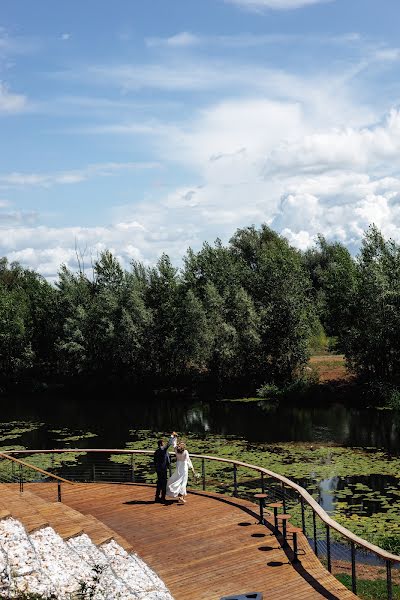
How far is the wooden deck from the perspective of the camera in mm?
12125

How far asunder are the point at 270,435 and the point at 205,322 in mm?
23169

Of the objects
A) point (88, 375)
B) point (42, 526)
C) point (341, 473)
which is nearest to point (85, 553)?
Result: point (42, 526)

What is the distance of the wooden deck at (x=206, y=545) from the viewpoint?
39.8 ft

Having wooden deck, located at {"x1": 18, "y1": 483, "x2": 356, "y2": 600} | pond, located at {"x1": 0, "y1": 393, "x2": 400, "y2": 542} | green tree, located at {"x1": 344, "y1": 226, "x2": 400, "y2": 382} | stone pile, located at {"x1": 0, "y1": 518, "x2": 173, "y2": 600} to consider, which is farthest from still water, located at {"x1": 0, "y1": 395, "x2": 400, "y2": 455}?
stone pile, located at {"x1": 0, "y1": 518, "x2": 173, "y2": 600}

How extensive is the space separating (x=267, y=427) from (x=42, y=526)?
27.1 m

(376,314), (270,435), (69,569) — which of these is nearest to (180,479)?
(69,569)

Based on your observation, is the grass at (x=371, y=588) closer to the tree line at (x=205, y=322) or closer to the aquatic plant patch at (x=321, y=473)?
the aquatic plant patch at (x=321, y=473)

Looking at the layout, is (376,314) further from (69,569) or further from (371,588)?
(69,569)

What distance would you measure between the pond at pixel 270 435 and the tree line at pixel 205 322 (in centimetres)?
564

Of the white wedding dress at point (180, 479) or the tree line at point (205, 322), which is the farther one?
the tree line at point (205, 322)

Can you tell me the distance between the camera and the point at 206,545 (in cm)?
1445

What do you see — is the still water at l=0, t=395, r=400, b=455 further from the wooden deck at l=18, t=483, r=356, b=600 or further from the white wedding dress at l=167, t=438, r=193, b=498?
the wooden deck at l=18, t=483, r=356, b=600

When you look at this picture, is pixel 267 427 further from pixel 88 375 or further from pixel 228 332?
pixel 88 375

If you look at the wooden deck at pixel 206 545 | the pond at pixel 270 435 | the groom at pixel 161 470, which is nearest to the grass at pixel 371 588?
the wooden deck at pixel 206 545
